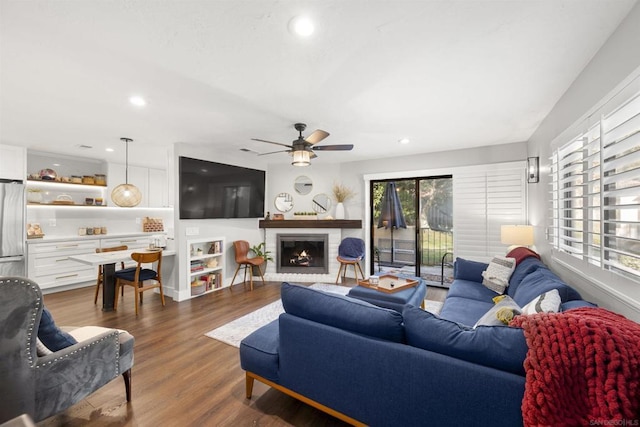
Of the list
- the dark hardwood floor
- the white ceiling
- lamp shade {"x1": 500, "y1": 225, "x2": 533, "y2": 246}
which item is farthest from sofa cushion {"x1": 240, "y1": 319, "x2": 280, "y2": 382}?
lamp shade {"x1": 500, "y1": 225, "x2": 533, "y2": 246}

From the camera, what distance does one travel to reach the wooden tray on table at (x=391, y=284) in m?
3.20

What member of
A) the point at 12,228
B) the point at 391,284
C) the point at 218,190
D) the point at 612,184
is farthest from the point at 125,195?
the point at 612,184

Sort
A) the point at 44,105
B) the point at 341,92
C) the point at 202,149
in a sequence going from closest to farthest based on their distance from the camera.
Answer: the point at 341,92 < the point at 44,105 < the point at 202,149

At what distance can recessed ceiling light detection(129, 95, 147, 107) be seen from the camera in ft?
8.55

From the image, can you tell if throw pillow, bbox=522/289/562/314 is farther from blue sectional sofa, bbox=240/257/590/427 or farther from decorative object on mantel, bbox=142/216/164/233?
decorative object on mantel, bbox=142/216/164/233

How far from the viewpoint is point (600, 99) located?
72.5 inches

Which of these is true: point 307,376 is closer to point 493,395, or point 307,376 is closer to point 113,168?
point 493,395

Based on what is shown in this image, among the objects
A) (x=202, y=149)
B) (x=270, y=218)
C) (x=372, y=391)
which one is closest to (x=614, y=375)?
(x=372, y=391)

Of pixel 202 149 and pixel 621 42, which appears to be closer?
pixel 621 42

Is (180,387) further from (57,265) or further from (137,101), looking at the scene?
(57,265)

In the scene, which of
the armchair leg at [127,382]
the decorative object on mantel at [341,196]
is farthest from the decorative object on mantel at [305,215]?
the armchair leg at [127,382]

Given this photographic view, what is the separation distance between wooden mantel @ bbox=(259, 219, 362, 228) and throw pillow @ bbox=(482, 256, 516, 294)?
2468mm

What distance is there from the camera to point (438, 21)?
157 cm

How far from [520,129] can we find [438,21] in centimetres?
286
